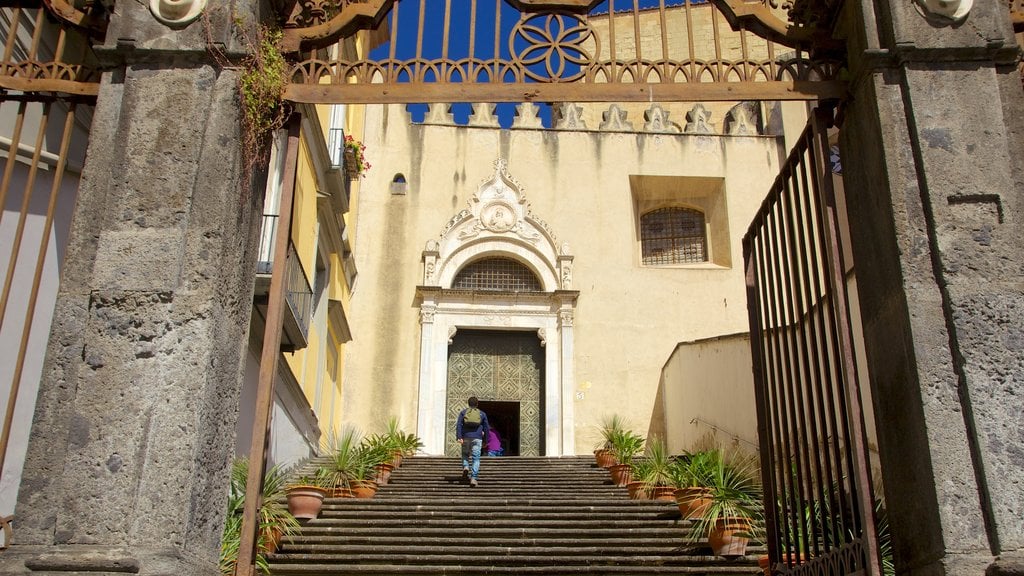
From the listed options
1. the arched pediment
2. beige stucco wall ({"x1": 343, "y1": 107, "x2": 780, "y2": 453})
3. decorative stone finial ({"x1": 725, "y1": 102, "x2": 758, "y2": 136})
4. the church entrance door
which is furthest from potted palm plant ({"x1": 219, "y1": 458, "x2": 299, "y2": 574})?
decorative stone finial ({"x1": 725, "y1": 102, "x2": 758, "y2": 136})

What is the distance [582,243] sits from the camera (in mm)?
19422

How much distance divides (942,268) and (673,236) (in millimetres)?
16201

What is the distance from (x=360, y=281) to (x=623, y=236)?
204 inches

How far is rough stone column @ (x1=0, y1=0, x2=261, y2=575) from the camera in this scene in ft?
13.5

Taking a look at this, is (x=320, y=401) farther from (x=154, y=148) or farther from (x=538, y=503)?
(x=154, y=148)

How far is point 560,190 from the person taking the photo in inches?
778

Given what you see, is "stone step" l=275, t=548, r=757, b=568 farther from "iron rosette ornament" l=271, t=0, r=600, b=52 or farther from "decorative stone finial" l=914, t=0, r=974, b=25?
"decorative stone finial" l=914, t=0, r=974, b=25

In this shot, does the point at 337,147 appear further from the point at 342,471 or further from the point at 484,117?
the point at 484,117

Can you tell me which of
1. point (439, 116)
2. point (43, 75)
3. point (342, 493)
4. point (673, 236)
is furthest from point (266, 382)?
point (673, 236)

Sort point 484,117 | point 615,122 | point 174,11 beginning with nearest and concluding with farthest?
point 174,11 → point 484,117 → point 615,122

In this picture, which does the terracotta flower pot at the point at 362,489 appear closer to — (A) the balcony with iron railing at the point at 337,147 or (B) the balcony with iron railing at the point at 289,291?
(B) the balcony with iron railing at the point at 289,291

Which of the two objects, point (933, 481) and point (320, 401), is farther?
point (320, 401)

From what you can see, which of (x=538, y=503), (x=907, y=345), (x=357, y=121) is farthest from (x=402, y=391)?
(x=907, y=345)

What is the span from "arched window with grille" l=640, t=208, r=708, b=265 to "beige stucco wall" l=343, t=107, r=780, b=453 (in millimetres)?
544
